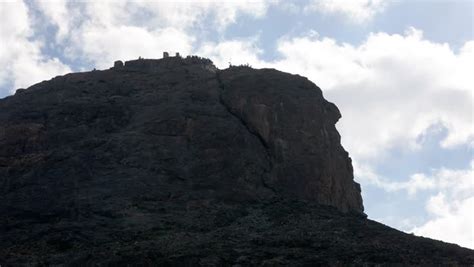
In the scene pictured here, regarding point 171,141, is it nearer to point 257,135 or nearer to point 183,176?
point 183,176

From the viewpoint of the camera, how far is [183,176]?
31.1m

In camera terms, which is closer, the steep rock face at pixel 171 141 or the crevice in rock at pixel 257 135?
the steep rock face at pixel 171 141

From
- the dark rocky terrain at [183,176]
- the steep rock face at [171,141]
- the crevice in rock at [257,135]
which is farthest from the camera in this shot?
the crevice in rock at [257,135]

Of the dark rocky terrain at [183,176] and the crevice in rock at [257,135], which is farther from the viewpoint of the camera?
the crevice in rock at [257,135]

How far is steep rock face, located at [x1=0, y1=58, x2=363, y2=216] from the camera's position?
99.1 ft

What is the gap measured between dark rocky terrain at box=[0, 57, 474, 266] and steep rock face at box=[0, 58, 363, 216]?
0.07 metres

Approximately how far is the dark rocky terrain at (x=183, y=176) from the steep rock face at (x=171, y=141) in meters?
0.07

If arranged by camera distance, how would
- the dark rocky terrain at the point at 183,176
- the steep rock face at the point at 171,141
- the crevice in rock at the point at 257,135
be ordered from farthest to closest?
1. the crevice in rock at the point at 257,135
2. the steep rock face at the point at 171,141
3. the dark rocky terrain at the point at 183,176

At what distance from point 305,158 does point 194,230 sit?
9.29m

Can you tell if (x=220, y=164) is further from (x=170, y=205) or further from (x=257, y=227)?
(x=257, y=227)

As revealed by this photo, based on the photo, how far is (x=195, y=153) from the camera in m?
32.8

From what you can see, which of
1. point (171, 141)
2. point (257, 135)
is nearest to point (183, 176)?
point (171, 141)

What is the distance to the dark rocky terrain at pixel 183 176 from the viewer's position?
23328 mm

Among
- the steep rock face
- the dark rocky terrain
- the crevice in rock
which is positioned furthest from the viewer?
the crevice in rock
